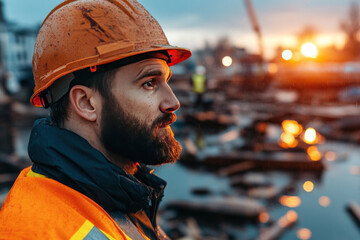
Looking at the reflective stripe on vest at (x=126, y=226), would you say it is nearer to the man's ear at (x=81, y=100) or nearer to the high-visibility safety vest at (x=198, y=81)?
the man's ear at (x=81, y=100)

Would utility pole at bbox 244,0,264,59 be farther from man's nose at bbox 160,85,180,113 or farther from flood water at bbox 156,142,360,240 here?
man's nose at bbox 160,85,180,113

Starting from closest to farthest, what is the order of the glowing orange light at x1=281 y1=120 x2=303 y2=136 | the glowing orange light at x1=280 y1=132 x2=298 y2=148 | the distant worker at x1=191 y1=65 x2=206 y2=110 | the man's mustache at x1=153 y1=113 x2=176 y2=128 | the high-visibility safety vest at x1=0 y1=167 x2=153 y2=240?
the high-visibility safety vest at x1=0 y1=167 x2=153 y2=240
the man's mustache at x1=153 y1=113 x2=176 y2=128
the glowing orange light at x1=280 y1=132 x2=298 y2=148
the glowing orange light at x1=281 y1=120 x2=303 y2=136
the distant worker at x1=191 y1=65 x2=206 y2=110

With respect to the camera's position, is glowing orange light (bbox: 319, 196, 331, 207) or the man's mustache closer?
the man's mustache

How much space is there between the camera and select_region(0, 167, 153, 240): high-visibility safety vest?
1.29 meters

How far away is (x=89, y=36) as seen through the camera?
5.63 feet

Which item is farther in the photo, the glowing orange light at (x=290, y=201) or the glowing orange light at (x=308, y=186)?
the glowing orange light at (x=308, y=186)

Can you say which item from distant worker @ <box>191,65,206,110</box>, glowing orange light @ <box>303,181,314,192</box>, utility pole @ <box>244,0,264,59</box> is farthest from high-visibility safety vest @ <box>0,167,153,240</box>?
distant worker @ <box>191,65,206,110</box>

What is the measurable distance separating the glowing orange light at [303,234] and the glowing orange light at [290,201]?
1.50 m

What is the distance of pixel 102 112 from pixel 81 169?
0.35 metres

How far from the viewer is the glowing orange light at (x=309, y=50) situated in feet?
36.7

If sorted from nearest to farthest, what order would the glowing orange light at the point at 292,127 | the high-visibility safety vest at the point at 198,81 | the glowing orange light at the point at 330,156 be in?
the glowing orange light at the point at 330,156 → the glowing orange light at the point at 292,127 → the high-visibility safety vest at the point at 198,81

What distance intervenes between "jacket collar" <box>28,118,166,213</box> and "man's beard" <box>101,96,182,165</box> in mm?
182

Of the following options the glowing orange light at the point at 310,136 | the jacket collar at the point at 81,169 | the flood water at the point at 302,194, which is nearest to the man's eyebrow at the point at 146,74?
the jacket collar at the point at 81,169

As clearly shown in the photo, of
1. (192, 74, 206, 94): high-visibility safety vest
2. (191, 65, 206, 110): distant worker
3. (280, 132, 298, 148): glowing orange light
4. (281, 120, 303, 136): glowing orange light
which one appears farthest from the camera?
(191, 65, 206, 110): distant worker
